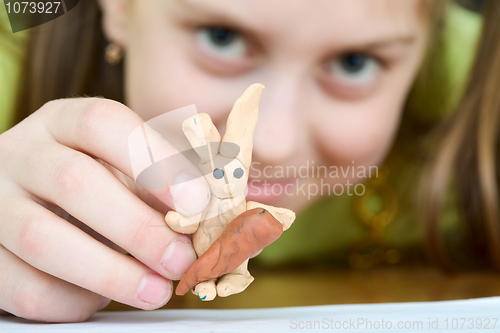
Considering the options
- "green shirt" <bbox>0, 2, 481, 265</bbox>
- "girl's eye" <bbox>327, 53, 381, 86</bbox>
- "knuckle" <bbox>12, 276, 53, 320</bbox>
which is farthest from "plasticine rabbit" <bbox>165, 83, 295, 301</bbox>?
"green shirt" <bbox>0, 2, 481, 265</bbox>

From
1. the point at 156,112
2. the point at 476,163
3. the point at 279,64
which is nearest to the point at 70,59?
the point at 156,112

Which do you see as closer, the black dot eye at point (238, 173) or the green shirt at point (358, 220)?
the black dot eye at point (238, 173)

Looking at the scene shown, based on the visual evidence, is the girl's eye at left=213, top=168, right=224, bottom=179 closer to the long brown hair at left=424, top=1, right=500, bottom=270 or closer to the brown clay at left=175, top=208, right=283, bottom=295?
the brown clay at left=175, top=208, right=283, bottom=295

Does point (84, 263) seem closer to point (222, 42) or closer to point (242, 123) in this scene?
point (242, 123)

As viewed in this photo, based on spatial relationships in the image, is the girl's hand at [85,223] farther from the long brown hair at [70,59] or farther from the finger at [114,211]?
the long brown hair at [70,59]

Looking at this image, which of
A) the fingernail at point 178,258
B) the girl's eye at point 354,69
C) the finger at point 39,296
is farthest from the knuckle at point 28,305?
the girl's eye at point 354,69

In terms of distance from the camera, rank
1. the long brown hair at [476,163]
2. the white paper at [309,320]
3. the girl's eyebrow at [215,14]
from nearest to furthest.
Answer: the white paper at [309,320]
the girl's eyebrow at [215,14]
the long brown hair at [476,163]

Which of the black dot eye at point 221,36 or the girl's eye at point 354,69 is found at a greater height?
the black dot eye at point 221,36
